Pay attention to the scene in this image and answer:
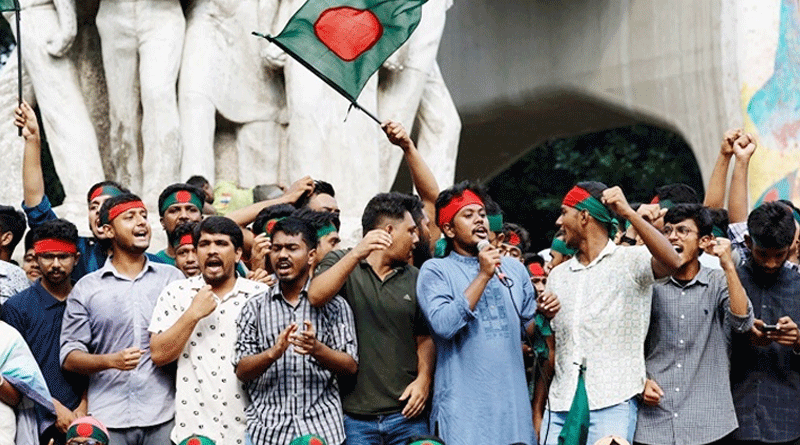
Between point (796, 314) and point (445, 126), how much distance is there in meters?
6.58

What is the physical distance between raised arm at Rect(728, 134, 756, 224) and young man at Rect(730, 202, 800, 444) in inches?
25.6

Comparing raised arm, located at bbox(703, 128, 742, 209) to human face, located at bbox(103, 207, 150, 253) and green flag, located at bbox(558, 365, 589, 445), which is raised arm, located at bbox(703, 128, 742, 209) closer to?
green flag, located at bbox(558, 365, 589, 445)

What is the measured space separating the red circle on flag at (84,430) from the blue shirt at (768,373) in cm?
287

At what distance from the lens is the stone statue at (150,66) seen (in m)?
14.4

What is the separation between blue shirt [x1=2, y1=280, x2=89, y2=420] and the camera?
10109 millimetres

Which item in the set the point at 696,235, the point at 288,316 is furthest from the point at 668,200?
the point at 288,316

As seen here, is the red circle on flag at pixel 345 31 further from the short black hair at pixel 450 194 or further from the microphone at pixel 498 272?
the microphone at pixel 498 272

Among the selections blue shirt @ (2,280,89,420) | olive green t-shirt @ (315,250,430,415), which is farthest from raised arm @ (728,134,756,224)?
blue shirt @ (2,280,89,420)

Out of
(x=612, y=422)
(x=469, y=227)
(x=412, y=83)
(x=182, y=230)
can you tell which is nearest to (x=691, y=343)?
(x=612, y=422)

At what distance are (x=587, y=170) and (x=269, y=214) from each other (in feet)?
48.8

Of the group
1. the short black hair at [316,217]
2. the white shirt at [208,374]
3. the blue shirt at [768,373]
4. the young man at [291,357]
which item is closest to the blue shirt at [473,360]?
the young man at [291,357]

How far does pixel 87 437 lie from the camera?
943cm

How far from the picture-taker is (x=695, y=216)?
396 inches

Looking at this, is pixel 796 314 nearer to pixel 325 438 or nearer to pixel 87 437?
pixel 325 438
